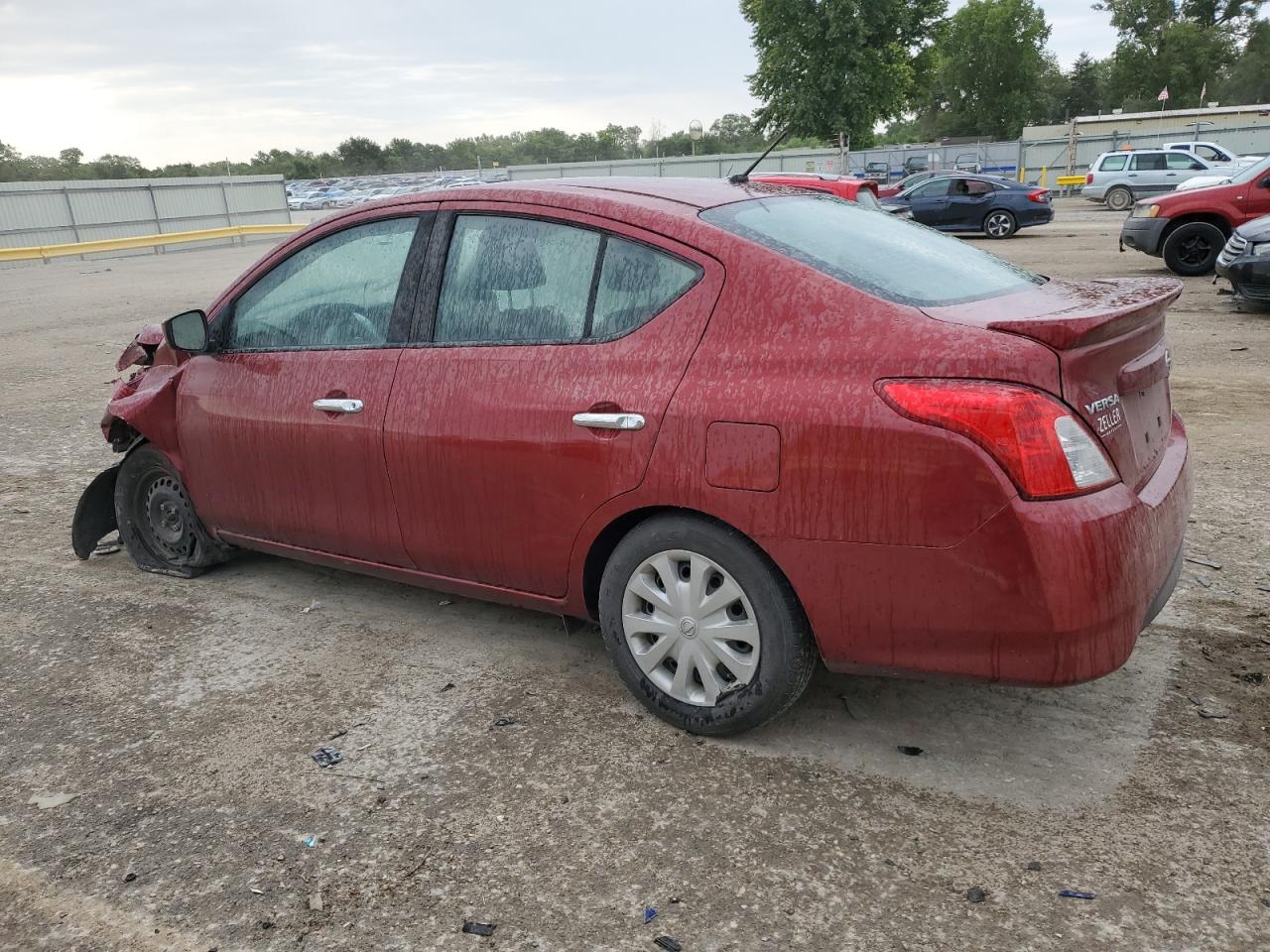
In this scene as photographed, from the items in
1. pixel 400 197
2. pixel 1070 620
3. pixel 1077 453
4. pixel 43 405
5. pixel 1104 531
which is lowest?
pixel 43 405

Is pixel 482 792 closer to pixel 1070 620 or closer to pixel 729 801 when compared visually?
pixel 729 801

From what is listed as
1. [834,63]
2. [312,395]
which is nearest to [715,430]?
[312,395]

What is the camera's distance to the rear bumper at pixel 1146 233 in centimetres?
1341

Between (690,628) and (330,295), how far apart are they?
1937 millimetres

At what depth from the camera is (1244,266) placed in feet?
33.8

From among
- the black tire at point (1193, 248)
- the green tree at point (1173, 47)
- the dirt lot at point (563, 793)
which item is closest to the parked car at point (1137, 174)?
the black tire at point (1193, 248)

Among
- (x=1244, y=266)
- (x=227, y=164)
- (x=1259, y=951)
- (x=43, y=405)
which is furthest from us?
(x=227, y=164)

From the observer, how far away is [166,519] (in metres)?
4.71

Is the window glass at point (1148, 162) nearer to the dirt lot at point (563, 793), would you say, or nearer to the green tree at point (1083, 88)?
the dirt lot at point (563, 793)

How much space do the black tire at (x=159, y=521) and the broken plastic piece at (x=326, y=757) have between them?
177 cm

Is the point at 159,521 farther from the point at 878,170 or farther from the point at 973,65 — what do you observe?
the point at 973,65

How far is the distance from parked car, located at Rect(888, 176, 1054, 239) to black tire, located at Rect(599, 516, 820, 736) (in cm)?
2107

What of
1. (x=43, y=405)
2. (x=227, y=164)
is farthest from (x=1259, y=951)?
(x=227, y=164)

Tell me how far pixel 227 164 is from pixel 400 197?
7141 centimetres
